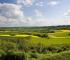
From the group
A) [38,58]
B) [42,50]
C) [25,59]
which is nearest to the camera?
[25,59]

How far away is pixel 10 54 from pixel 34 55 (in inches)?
165

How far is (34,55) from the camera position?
119ft

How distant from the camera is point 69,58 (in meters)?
34.0

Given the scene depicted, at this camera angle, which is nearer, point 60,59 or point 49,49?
point 60,59

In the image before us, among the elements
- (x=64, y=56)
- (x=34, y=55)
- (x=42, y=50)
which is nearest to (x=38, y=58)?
(x=34, y=55)

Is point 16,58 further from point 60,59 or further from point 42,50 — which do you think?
point 42,50

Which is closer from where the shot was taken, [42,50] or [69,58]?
[69,58]

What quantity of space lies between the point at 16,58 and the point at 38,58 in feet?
12.2

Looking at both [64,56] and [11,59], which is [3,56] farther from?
[64,56]

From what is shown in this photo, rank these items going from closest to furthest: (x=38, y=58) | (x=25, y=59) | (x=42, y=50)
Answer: (x=25, y=59) < (x=38, y=58) < (x=42, y=50)

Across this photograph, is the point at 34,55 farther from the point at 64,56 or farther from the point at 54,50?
the point at 54,50

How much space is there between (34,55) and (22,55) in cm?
374

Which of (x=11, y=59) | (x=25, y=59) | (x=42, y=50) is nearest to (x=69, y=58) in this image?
(x=25, y=59)

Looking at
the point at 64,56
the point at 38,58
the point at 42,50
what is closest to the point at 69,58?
the point at 64,56
